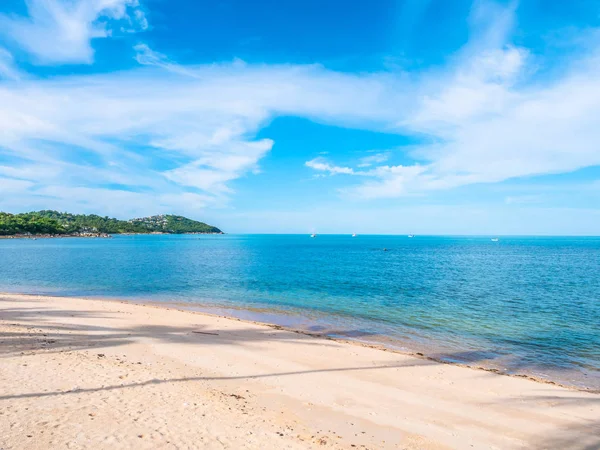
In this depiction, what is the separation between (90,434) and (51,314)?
19.4 meters

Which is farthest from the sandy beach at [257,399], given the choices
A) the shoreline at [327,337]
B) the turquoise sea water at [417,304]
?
the turquoise sea water at [417,304]

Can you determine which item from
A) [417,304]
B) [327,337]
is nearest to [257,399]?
[327,337]

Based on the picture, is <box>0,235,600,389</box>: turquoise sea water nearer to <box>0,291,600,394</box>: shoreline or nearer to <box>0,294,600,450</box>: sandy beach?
<box>0,291,600,394</box>: shoreline

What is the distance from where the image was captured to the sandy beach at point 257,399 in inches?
344

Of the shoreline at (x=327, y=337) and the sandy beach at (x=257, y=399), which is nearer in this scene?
the sandy beach at (x=257, y=399)

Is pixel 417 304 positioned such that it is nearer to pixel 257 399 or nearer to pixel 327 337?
pixel 327 337

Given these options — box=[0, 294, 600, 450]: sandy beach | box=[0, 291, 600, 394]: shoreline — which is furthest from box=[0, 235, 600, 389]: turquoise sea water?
box=[0, 294, 600, 450]: sandy beach

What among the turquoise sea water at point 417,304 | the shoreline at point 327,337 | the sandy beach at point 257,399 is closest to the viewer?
the sandy beach at point 257,399

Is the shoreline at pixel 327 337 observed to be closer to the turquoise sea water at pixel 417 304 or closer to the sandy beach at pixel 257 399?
the turquoise sea water at pixel 417 304

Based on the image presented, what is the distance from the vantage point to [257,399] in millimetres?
11398

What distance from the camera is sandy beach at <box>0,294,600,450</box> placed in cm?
873

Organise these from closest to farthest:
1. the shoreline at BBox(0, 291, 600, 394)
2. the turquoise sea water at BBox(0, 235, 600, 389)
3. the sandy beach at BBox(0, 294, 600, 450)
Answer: the sandy beach at BBox(0, 294, 600, 450), the shoreline at BBox(0, 291, 600, 394), the turquoise sea water at BBox(0, 235, 600, 389)

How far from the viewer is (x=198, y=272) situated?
57.8 m

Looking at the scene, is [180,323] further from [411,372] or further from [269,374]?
[411,372]
